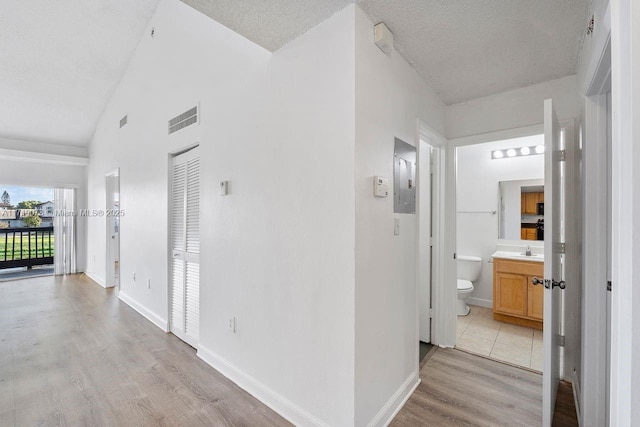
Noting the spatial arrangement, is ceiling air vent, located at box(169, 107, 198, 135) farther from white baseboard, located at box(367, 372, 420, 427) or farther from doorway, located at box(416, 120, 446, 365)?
white baseboard, located at box(367, 372, 420, 427)

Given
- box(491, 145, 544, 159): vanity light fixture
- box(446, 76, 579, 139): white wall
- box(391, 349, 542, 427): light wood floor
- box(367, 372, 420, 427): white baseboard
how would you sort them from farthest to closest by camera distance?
box(491, 145, 544, 159): vanity light fixture → box(446, 76, 579, 139): white wall → box(391, 349, 542, 427): light wood floor → box(367, 372, 420, 427): white baseboard

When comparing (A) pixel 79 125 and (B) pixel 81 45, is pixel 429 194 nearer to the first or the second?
(B) pixel 81 45

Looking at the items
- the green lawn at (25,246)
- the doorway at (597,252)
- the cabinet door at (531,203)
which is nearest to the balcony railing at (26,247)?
the green lawn at (25,246)

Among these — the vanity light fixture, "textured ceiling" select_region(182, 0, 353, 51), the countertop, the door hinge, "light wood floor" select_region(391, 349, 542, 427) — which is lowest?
"light wood floor" select_region(391, 349, 542, 427)

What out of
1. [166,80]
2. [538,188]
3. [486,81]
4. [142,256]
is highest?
[166,80]

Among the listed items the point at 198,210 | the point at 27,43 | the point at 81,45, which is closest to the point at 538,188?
the point at 198,210

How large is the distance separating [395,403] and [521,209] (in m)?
3.22

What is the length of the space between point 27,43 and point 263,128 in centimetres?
410

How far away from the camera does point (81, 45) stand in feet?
12.8

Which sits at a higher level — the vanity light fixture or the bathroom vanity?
the vanity light fixture

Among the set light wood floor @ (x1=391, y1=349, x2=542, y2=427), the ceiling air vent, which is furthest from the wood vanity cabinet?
the ceiling air vent

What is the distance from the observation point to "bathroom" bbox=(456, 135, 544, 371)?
3125 mm

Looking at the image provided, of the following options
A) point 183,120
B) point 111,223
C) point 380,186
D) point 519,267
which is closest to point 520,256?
point 519,267

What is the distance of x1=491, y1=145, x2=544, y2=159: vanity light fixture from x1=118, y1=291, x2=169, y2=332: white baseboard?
15.8 feet
